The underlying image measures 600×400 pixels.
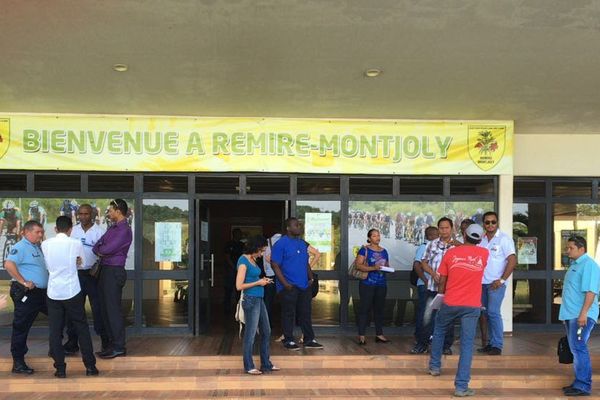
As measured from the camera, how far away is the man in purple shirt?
5773mm

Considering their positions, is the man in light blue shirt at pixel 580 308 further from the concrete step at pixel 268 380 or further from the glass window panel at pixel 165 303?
the glass window panel at pixel 165 303

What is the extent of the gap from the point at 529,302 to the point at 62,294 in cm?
642

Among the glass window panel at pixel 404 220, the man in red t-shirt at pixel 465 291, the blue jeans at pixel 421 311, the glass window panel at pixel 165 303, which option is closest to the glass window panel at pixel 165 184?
the glass window panel at pixel 165 303

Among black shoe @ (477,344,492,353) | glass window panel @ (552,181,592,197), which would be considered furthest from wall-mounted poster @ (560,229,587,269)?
black shoe @ (477,344,492,353)

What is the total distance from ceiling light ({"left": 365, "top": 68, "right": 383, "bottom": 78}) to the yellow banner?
6.35 feet

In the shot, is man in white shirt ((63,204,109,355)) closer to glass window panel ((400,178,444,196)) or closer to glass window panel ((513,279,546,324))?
glass window panel ((400,178,444,196))

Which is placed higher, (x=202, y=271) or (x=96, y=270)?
(x=96, y=270)

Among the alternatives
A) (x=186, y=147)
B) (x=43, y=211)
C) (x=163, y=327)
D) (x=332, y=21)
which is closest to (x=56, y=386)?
(x=163, y=327)

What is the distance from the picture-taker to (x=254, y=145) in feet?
24.3

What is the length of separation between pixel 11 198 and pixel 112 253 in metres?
2.58

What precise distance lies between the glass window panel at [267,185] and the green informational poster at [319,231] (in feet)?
1.81

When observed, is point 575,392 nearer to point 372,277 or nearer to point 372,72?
point 372,277

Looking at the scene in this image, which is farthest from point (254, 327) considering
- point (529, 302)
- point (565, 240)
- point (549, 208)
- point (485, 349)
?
point (565, 240)

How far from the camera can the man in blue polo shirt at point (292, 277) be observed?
20.5ft
